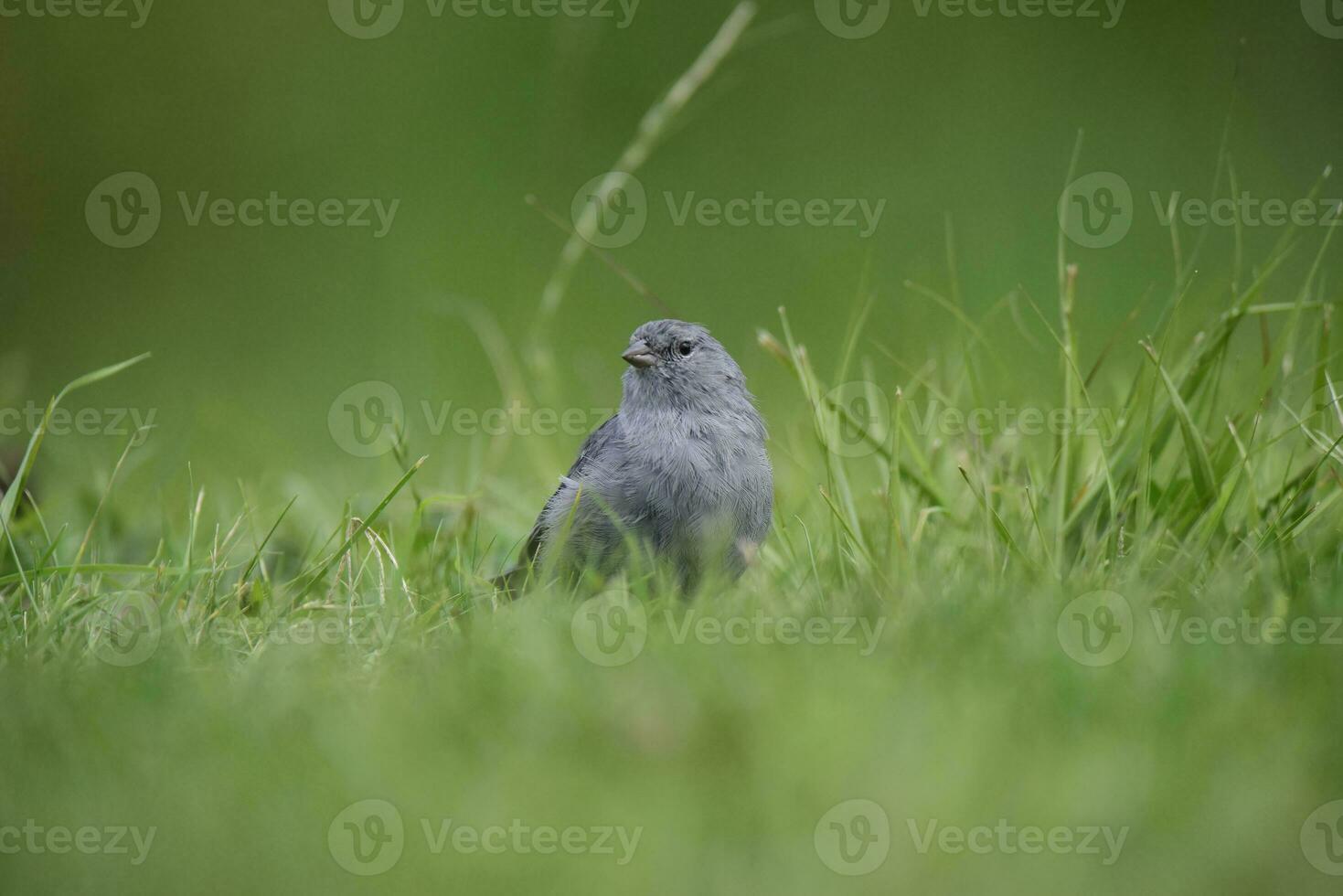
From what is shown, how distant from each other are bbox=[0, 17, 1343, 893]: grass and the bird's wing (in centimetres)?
23

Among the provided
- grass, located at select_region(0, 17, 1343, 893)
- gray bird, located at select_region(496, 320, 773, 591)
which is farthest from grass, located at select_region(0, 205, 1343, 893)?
gray bird, located at select_region(496, 320, 773, 591)

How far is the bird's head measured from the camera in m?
3.26

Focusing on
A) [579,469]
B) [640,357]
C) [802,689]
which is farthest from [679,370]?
[802,689]

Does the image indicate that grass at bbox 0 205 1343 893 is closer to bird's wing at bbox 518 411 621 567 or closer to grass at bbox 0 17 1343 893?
grass at bbox 0 17 1343 893

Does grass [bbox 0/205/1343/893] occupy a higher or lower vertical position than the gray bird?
lower

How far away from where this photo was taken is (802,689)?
197cm

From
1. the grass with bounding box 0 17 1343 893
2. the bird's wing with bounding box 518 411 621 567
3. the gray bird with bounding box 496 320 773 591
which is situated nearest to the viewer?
the grass with bounding box 0 17 1343 893

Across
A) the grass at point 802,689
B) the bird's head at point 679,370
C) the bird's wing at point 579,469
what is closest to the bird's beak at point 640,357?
the bird's head at point 679,370

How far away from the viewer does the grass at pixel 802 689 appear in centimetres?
175

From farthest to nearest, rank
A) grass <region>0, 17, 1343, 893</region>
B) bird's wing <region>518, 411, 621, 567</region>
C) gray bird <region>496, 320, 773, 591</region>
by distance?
bird's wing <region>518, 411, 621, 567</region> < gray bird <region>496, 320, 773, 591</region> < grass <region>0, 17, 1343, 893</region>

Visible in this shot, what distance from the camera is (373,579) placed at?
281 cm

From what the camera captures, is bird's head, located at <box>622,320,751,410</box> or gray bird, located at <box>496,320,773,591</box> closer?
gray bird, located at <box>496,320,773,591</box>

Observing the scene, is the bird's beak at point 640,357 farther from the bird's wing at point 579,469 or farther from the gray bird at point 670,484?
the bird's wing at point 579,469

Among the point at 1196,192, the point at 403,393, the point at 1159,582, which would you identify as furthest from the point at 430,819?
the point at 1196,192
